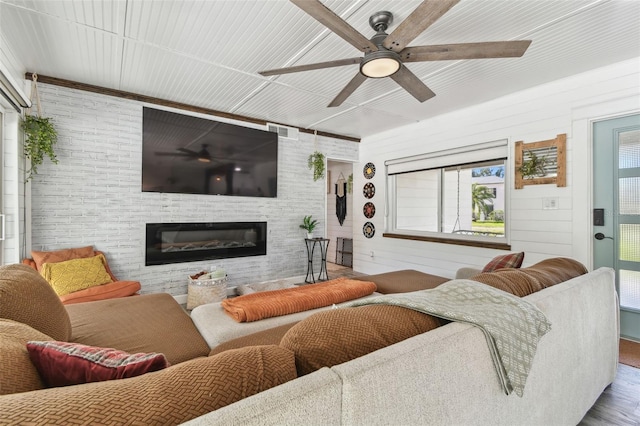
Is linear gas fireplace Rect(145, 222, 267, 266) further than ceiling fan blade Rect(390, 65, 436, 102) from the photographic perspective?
Yes

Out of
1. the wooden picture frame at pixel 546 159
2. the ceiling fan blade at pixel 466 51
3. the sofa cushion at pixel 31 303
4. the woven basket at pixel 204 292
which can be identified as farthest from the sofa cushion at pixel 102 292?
the wooden picture frame at pixel 546 159

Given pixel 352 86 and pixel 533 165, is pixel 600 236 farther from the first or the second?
pixel 352 86

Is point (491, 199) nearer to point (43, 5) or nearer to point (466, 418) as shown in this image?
point (466, 418)

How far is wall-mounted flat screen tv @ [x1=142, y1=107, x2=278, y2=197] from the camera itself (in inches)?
148

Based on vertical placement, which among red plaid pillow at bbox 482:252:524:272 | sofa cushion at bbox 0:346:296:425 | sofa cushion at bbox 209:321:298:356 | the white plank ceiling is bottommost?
sofa cushion at bbox 209:321:298:356

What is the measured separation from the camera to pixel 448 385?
2.73 feet

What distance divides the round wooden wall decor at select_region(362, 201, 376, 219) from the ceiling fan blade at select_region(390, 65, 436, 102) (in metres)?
2.89

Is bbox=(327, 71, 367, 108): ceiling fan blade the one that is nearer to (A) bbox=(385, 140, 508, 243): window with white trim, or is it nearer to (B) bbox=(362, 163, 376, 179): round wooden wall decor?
(A) bbox=(385, 140, 508, 243): window with white trim

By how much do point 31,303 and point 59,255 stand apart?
2.34 metres

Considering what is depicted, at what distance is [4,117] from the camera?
2744 millimetres

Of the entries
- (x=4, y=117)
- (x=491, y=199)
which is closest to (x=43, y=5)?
(x=4, y=117)

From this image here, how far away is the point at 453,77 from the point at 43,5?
3.48 metres

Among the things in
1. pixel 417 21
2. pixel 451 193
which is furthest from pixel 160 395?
pixel 451 193

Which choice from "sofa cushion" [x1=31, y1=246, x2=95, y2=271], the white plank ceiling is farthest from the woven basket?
the white plank ceiling
